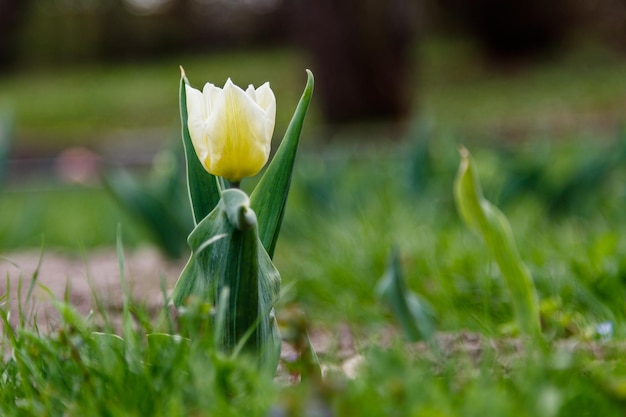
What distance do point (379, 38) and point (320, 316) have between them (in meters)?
6.11

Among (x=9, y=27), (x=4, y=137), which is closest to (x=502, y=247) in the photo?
(x=4, y=137)

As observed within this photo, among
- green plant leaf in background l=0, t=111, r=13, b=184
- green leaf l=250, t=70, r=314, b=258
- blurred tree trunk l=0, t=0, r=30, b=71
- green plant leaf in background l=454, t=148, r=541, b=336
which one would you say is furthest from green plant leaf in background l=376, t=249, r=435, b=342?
blurred tree trunk l=0, t=0, r=30, b=71

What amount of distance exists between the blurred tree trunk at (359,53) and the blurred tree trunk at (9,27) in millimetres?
11934

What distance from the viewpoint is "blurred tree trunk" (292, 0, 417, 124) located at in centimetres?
791

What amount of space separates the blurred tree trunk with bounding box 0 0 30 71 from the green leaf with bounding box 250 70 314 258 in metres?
18.4

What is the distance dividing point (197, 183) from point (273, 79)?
13.8m

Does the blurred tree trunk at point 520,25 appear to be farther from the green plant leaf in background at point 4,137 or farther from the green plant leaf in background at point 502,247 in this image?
the green plant leaf in background at point 502,247

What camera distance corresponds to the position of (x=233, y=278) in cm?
116

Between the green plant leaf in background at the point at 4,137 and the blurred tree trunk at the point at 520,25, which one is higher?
the green plant leaf in background at the point at 4,137

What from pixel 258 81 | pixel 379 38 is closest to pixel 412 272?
pixel 379 38

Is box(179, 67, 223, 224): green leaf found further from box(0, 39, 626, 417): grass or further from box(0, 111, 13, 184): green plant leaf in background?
box(0, 111, 13, 184): green plant leaf in background

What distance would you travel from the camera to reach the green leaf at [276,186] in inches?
48.5

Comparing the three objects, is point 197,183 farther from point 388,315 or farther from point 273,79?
point 273,79

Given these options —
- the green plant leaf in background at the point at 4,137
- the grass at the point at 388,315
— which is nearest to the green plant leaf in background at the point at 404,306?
the grass at the point at 388,315
